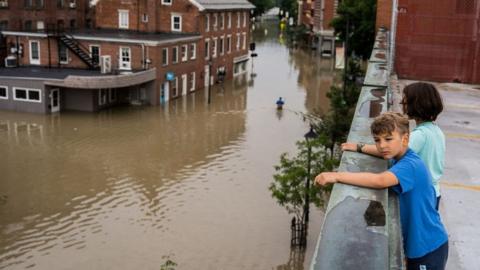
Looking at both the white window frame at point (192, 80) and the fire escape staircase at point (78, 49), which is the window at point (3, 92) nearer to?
the fire escape staircase at point (78, 49)

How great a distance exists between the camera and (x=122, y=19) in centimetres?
4597

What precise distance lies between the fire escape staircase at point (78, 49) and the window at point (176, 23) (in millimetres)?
8520

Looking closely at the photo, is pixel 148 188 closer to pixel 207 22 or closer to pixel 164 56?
pixel 164 56

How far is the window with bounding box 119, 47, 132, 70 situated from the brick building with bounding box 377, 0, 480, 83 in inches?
920

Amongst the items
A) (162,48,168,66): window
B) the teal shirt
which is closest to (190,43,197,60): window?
(162,48,168,66): window

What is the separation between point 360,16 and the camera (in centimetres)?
4772

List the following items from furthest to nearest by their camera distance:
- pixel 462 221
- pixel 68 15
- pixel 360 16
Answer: pixel 68 15
pixel 360 16
pixel 462 221

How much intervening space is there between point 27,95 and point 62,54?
5.51 m

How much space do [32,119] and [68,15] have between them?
22947 millimetres

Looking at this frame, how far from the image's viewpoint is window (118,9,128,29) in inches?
1800

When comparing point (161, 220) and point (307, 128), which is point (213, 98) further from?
point (161, 220)

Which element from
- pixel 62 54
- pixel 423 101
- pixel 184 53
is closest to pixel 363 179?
pixel 423 101

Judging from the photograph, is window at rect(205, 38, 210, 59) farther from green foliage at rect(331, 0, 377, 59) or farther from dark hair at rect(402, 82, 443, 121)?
dark hair at rect(402, 82, 443, 121)

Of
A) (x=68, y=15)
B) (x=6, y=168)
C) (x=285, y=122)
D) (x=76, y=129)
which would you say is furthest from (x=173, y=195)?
(x=68, y=15)
